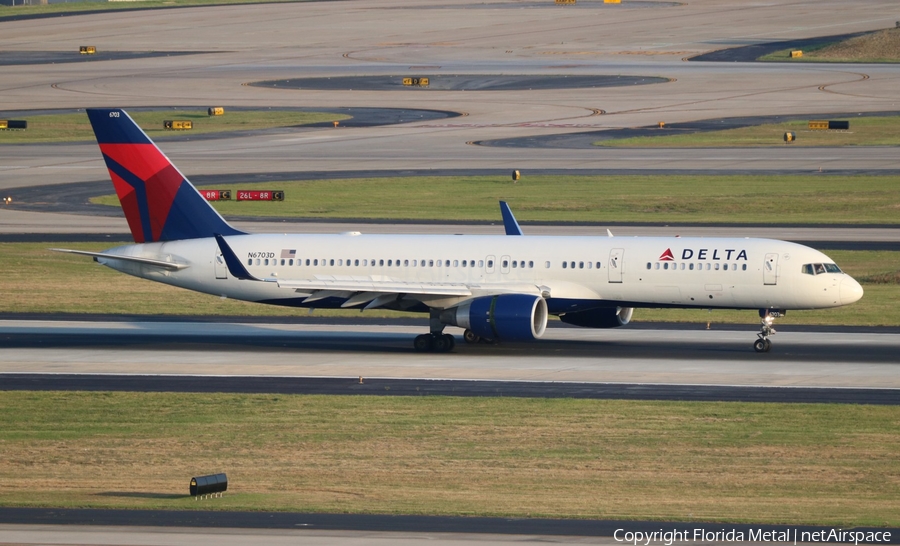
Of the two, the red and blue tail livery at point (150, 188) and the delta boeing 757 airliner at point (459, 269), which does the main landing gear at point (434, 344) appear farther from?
the red and blue tail livery at point (150, 188)

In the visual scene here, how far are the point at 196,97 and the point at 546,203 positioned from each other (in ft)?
214

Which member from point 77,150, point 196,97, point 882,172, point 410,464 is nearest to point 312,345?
point 410,464

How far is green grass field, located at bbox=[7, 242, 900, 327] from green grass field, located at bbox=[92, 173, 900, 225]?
50.9 feet

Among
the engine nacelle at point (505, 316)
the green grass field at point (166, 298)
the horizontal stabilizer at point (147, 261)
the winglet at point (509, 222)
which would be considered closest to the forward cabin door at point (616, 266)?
the engine nacelle at point (505, 316)

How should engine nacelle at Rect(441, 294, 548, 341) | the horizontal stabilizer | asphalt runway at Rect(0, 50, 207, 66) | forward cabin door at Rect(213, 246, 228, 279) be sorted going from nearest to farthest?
1. engine nacelle at Rect(441, 294, 548, 341)
2. the horizontal stabilizer
3. forward cabin door at Rect(213, 246, 228, 279)
4. asphalt runway at Rect(0, 50, 207, 66)

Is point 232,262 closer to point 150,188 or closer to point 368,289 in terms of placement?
point 368,289

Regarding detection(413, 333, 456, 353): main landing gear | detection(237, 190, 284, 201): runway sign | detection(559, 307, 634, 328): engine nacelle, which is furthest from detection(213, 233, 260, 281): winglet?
detection(237, 190, 284, 201): runway sign

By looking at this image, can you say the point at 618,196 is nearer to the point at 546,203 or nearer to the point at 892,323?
the point at 546,203

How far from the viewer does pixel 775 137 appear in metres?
109

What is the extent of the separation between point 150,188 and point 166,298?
10.4 metres

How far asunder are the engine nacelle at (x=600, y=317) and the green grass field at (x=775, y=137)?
5998 cm

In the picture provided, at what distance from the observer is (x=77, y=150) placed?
4318 inches

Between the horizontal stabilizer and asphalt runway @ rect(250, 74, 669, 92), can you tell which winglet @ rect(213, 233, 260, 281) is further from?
asphalt runway @ rect(250, 74, 669, 92)

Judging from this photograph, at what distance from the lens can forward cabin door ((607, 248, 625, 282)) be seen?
46.2 m
